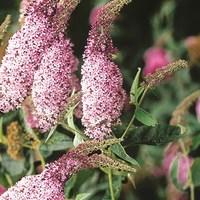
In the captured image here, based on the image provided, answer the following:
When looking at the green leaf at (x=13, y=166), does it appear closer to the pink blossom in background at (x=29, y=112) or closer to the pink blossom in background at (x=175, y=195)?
the pink blossom in background at (x=29, y=112)

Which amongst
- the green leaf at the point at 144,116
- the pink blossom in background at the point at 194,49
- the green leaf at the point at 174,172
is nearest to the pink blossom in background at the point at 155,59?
the pink blossom in background at the point at 194,49

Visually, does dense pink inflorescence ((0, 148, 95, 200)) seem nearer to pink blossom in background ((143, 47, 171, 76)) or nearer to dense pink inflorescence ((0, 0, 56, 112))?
dense pink inflorescence ((0, 0, 56, 112))

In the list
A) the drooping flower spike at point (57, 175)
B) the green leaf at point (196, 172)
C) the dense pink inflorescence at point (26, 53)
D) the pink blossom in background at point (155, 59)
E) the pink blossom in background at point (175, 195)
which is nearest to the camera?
the drooping flower spike at point (57, 175)

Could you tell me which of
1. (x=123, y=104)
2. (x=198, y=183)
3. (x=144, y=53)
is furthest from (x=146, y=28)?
(x=123, y=104)

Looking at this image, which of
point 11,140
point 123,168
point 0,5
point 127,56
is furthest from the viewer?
point 127,56

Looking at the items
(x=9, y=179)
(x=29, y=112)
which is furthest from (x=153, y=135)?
(x=9, y=179)

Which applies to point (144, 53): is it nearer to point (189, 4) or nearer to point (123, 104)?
point (189, 4)
